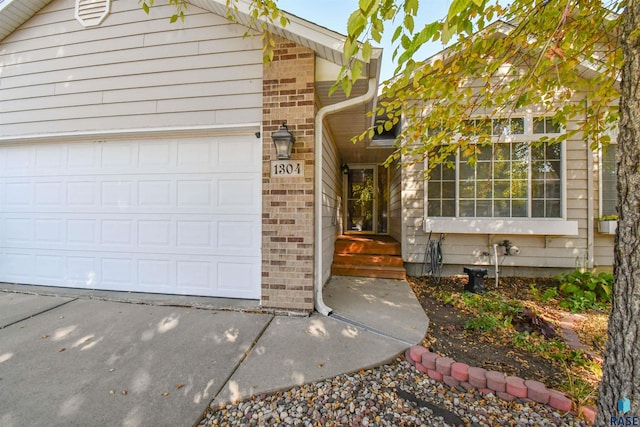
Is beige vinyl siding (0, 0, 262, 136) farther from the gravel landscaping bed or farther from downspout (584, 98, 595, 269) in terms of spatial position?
downspout (584, 98, 595, 269)

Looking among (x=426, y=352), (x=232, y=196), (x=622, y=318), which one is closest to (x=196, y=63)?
(x=232, y=196)

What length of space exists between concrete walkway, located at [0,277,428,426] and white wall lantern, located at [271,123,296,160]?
184 cm

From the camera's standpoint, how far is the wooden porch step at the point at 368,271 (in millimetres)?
4664

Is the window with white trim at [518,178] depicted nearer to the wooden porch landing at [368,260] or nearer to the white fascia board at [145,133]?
the wooden porch landing at [368,260]

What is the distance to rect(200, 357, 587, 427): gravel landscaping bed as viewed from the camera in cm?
168

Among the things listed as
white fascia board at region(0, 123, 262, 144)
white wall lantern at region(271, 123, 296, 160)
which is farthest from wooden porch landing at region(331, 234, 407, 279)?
white fascia board at region(0, 123, 262, 144)

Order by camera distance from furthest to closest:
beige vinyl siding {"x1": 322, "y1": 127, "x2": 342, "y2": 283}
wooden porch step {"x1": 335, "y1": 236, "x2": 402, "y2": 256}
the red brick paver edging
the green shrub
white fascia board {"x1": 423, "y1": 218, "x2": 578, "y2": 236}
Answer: wooden porch step {"x1": 335, "y1": 236, "x2": 402, "y2": 256}
white fascia board {"x1": 423, "y1": 218, "x2": 578, "y2": 236}
beige vinyl siding {"x1": 322, "y1": 127, "x2": 342, "y2": 283}
the green shrub
the red brick paver edging

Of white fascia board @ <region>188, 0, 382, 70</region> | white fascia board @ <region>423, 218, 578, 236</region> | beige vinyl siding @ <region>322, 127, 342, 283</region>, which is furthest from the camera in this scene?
white fascia board @ <region>423, 218, 578, 236</region>

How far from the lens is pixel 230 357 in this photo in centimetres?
223

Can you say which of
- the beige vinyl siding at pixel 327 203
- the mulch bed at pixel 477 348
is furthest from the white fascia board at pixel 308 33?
the mulch bed at pixel 477 348

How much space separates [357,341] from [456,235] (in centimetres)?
330

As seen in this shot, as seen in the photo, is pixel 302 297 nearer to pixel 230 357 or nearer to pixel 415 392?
pixel 230 357

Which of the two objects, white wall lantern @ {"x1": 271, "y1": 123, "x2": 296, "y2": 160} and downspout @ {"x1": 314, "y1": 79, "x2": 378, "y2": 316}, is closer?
white wall lantern @ {"x1": 271, "y1": 123, "x2": 296, "y2": 160}

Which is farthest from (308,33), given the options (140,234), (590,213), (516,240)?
(590,213)
